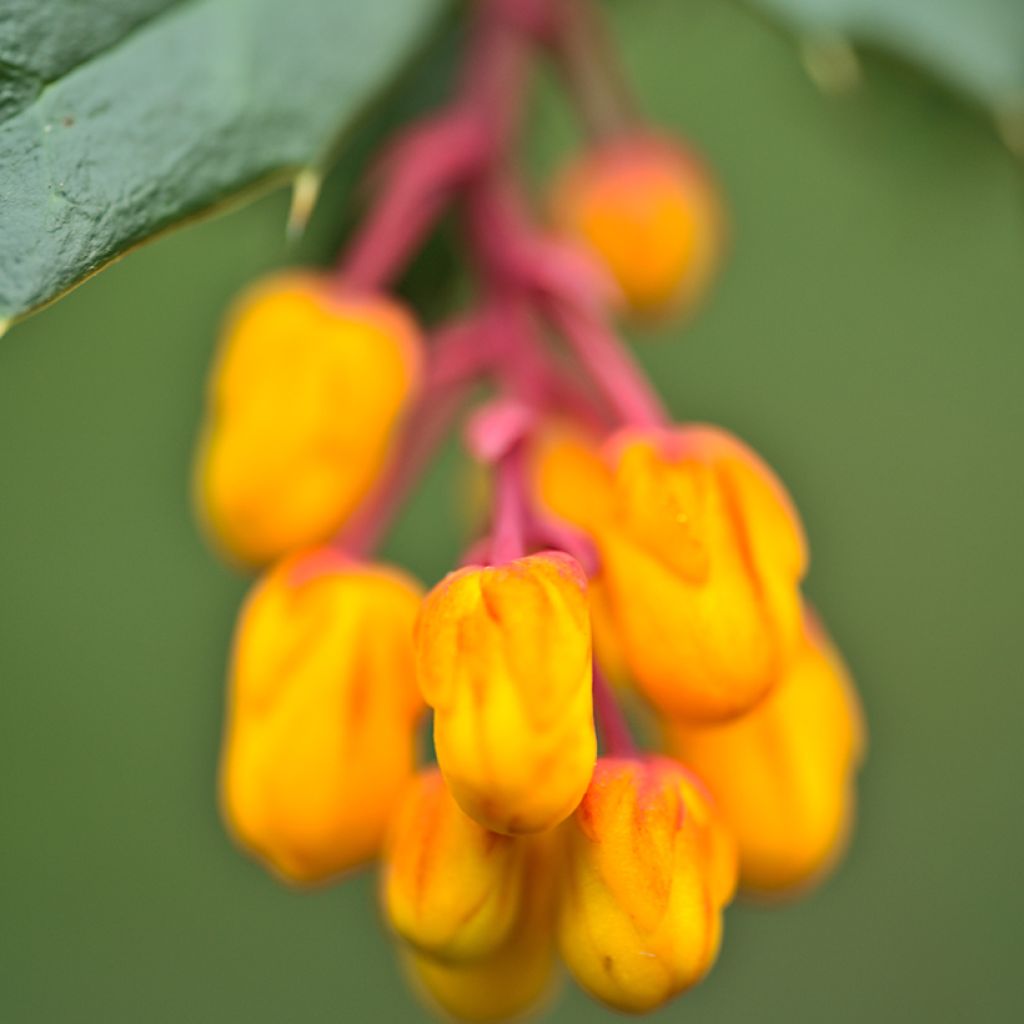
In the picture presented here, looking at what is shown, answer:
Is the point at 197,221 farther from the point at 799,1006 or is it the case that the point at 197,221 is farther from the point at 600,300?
the point at 799,1006

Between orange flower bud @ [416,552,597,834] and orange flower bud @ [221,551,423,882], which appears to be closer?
orange flower bud @ [416,552,597,834]

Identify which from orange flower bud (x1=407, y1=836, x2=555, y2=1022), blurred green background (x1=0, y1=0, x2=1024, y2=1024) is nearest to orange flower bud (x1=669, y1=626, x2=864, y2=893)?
orange flower bud (x1=407, y1=836, x2=555, y2=1022)

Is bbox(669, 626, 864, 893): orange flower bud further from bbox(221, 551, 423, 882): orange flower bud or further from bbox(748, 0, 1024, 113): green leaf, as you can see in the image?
bbox(748, 0, 1024, 113): green leaf

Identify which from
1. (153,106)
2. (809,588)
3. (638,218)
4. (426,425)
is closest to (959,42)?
(638,218)

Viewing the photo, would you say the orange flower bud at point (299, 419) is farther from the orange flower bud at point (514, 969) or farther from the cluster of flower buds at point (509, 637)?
the orange flower bud at point (514, 969)

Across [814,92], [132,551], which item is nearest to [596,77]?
[814,92]

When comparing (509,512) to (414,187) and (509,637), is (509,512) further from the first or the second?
(414,187)
